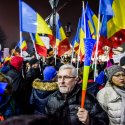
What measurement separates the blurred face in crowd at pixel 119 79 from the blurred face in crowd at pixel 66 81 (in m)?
0.63

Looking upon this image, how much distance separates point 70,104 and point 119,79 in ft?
2.78

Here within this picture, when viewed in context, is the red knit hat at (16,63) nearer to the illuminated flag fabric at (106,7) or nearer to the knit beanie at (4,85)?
the illuminated flag fabric at (106,7)

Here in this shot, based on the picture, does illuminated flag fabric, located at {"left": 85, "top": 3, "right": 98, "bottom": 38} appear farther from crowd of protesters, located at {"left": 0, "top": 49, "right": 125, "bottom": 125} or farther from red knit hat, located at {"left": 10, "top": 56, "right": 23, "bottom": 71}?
crowd of protesters, located at {"left": 0, "top": 49, "right": 125, "bottom": 125}

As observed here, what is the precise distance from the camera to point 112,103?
3662mm

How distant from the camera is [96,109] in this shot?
10.6 feet

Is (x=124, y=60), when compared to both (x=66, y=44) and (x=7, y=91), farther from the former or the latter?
(x=66, y=44)

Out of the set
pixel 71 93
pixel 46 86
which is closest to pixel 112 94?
pixel 71 93

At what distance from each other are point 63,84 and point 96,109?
1.24 ft

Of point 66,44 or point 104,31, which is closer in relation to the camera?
point 104,31

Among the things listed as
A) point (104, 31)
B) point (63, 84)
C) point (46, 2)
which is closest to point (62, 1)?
point (46, 2)

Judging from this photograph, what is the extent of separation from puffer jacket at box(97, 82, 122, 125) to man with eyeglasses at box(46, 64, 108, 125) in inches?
13.8

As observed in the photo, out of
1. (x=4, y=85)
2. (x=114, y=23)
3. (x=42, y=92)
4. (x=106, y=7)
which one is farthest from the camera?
(x=106, y=7)

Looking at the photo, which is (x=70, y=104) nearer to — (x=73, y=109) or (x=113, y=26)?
(x=73, y=109)

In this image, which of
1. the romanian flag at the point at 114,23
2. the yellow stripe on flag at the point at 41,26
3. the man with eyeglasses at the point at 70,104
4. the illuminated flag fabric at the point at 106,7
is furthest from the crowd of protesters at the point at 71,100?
the yellow stripe on flag at the point at 41,26
